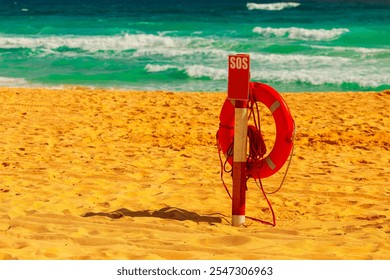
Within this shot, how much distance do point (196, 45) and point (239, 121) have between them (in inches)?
718

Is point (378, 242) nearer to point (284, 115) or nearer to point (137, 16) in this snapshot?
point (284, 115)

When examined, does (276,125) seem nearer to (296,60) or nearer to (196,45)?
(296,60)

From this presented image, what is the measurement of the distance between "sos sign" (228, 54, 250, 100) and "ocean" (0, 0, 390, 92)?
10.5 m

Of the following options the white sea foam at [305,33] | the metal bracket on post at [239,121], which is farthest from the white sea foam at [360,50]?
the metal bracket on post at [239,121]

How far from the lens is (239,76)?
16.9ft

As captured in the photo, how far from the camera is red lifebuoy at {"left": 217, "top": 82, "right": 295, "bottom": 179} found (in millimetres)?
5320

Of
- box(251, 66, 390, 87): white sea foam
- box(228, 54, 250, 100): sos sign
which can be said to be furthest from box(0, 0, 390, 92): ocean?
box(228, 54, 250, 100): sos sign

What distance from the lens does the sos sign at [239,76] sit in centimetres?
509

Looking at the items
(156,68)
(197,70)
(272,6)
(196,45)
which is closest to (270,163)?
(197,70)

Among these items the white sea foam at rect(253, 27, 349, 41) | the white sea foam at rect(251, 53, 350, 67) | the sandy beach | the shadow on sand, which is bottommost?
the shadow on sand

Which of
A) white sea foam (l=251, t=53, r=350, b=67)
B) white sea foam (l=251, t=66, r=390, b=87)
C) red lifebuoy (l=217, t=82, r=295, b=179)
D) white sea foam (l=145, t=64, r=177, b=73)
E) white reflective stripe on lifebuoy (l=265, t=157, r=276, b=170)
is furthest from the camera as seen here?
white sea foam (l=251, t=53, r=350, b=67)

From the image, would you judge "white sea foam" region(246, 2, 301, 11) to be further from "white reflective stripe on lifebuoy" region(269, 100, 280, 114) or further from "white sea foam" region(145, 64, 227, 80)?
"white reflective stripe on lifebuoy" region(269, 100, 280, 114)

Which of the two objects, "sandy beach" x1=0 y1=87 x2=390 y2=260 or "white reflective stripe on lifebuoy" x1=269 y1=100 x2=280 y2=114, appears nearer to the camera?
"sandy beach" x1=0 y1=87 x2=390 y2=260

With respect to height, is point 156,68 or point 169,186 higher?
point 156,68
